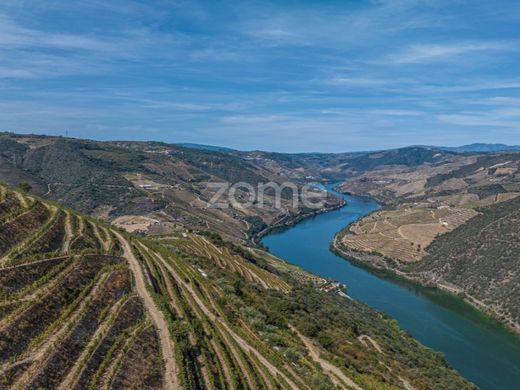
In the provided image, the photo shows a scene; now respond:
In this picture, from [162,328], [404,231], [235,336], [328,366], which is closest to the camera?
[162,328]

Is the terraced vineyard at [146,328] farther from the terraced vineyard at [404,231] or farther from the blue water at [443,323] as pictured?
the terraced vineyard at [404,231]

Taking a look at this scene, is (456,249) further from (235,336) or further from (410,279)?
(235,336)

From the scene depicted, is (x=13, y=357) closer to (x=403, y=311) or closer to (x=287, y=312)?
(x=287, y=312)

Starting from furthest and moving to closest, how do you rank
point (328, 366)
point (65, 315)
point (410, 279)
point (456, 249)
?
1. point (456, 249)
2. point (410, 279)
3. point (328, 366)
4. point (65, 315)

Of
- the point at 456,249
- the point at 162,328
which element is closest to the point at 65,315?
the point at 162,328

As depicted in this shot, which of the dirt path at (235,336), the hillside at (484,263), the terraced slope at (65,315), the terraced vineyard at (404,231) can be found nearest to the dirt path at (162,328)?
the terraced slope at (65,315)

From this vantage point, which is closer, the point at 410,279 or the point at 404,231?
the point at 410,279
